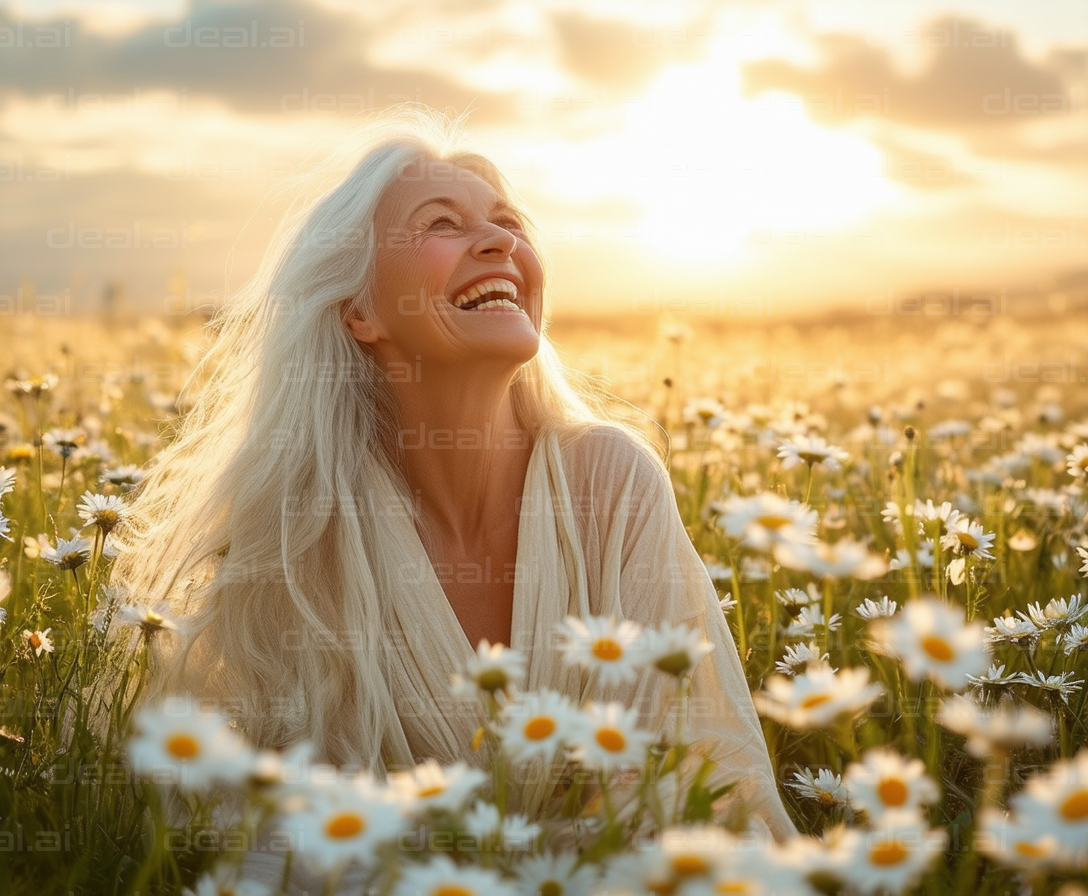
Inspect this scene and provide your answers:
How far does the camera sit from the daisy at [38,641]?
2.31m

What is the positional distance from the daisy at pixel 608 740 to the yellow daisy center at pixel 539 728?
40 mm

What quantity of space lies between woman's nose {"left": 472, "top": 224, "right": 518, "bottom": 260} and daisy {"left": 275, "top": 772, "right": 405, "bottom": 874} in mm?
1643

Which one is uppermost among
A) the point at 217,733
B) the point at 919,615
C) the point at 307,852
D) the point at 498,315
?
the point at 498,315

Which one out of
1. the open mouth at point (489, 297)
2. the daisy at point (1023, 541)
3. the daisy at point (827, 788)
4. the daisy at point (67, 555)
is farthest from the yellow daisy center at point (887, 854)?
the daisy at point (1023, 541)

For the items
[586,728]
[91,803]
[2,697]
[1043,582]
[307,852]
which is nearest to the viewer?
[307,852]

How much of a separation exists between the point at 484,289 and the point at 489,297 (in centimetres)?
4

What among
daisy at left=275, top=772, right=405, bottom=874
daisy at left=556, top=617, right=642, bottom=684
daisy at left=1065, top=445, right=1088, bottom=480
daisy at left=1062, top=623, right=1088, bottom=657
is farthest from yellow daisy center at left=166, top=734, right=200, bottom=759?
daisy at left=1065, top=445, right=1088, bottom=480

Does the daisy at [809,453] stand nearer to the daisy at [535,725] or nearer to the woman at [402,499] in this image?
the woman at [402,499]

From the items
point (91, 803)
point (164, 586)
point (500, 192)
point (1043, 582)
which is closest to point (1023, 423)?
point (1043, 582)

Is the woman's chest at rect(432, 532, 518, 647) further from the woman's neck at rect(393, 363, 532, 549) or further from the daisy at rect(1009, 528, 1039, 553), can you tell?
the daisy at rect(1009, 528, 1039, 553)

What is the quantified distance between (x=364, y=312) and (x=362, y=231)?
0.19 meters

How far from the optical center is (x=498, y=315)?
2.44 meters

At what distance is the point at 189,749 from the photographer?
1.04m

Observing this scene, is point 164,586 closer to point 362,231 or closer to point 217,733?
point 362,231
